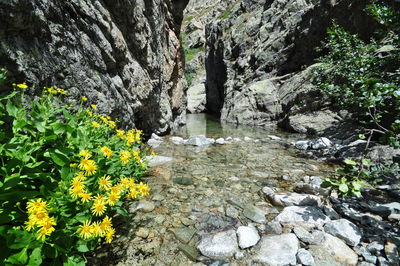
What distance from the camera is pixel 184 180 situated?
5.20 meters

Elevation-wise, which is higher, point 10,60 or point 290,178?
point 10,60

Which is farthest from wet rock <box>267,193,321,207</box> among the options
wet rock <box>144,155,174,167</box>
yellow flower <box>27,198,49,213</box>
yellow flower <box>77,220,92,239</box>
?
yellow flower <box>27,198,49,213</box>

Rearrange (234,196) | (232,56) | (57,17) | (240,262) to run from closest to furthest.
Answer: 1. (240,262)
2. (234,196)
3. (57,17)
4. (232,56)

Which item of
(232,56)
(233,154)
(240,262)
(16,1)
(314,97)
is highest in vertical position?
(232,56)

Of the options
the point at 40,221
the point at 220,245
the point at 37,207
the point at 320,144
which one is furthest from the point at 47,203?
the point at 320,144

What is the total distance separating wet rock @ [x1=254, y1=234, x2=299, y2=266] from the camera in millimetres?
2527

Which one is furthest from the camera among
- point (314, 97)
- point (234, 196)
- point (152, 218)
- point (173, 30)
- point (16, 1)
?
point (173, 30)

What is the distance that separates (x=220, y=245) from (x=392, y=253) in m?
2.21

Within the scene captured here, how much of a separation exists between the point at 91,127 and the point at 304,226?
3907 millimetres

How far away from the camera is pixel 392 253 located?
249cm

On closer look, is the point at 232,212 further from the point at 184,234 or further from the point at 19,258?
the point at 19,258

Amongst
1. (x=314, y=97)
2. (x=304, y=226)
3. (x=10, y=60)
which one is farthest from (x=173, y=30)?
(x=304, y=226)

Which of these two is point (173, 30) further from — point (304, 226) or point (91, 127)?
point (304, 226)

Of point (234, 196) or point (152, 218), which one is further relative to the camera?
point (234, 196)
